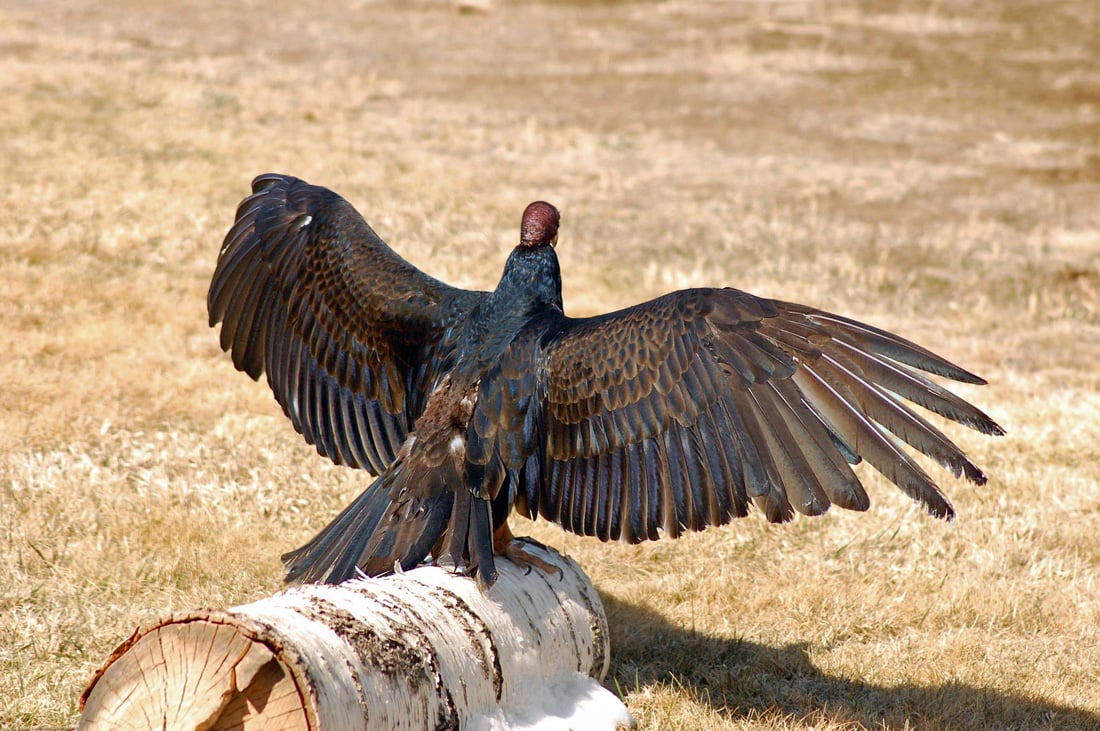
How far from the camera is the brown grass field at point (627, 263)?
5.48m

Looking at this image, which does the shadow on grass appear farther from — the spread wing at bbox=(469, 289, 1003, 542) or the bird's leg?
the spread wing at bbox=(469, 289, 1003, 542)

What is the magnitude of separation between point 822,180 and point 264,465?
12.7 metres

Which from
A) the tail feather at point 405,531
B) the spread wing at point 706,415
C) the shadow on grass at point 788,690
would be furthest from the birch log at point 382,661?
the shadow on grass at point 788,690

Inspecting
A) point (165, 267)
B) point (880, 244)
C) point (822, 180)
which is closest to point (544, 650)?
point (165, 267)

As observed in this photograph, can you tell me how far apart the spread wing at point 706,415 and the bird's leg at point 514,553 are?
0.16 meters

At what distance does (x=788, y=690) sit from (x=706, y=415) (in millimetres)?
1491

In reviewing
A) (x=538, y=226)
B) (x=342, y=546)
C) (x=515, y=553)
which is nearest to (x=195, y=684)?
(x=342, y=546)

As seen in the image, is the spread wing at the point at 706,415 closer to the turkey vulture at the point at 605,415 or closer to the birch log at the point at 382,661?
the turkey vulture at the point at 605,415

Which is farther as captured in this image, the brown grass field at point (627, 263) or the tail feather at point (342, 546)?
the brown grass field at point (627, 263)

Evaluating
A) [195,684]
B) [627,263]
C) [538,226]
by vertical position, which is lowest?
[195,684]

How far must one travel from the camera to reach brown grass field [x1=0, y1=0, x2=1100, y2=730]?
18.0ft

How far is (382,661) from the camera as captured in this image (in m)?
3.76

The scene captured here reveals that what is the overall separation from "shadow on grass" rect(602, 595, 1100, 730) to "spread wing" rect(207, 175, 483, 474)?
1462mm

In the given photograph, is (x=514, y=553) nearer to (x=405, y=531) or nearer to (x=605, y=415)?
(x=405, y=531)
